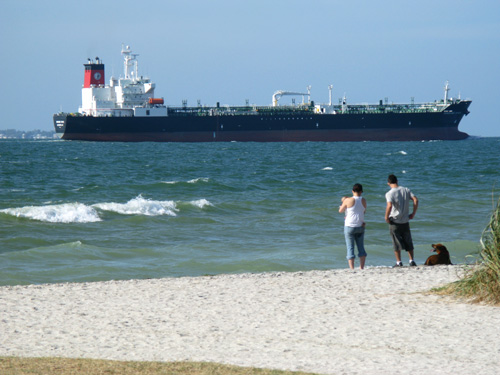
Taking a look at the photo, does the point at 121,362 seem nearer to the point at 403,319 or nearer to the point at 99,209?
the point at 403,319

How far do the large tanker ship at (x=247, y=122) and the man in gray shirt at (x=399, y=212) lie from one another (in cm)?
6840

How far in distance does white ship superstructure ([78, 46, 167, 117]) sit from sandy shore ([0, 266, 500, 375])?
72.0 m

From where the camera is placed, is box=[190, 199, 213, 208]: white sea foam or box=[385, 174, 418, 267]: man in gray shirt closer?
box=[385, 174, 418, 267]: man in gray shirt

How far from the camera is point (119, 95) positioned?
84.1 metres

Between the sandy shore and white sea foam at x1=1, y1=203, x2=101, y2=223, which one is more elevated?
the sandy shore

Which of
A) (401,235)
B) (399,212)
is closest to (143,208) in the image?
(401,235)

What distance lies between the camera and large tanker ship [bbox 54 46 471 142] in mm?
77250

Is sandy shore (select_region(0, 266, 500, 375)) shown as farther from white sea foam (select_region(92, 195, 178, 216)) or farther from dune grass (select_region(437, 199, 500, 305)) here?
white sea foam (select_region(92, 195, 178, 216))

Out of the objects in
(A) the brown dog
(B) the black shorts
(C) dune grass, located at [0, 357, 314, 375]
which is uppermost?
(B) the black shorts

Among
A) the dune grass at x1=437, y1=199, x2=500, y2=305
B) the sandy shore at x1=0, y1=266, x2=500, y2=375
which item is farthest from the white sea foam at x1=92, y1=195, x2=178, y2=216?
the dune grass at x1=437, y1=199, x2=500, y2=305

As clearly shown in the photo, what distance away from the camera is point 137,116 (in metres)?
78.9

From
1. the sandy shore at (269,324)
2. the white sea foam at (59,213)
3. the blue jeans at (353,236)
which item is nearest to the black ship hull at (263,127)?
the white sea foam at (59,213)

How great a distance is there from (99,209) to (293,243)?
26.0 ft

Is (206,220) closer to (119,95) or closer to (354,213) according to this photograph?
(354,213)
